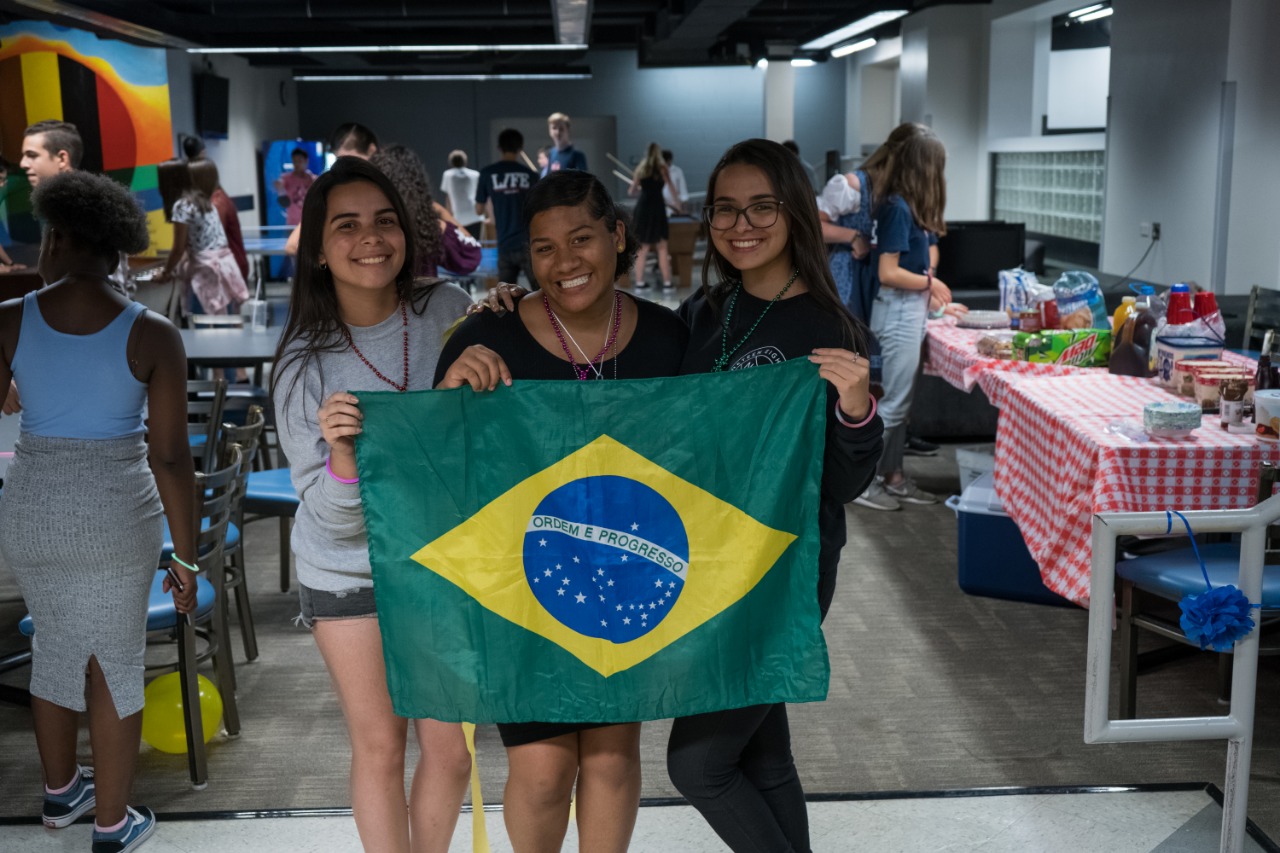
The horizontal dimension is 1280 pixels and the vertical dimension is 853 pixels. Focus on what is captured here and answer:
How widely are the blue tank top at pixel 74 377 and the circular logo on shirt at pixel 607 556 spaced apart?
1048 millimetres

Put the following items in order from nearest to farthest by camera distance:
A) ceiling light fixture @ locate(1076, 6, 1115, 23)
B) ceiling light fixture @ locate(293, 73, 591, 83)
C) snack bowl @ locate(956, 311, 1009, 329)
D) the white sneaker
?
snack bowl @ locate(956, 311, 1009, 329)
the white sneaker
ceiling light fixture @ locate(1076, 6, 1115, 23)
ceiling light fixture @ locate(293, 73, 591, 83)

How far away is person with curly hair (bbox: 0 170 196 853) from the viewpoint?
8.09ft

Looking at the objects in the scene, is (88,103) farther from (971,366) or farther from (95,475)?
(95,475)

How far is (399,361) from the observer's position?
6.89 ft

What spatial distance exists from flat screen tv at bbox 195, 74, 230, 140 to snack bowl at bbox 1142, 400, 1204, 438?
43.1ft

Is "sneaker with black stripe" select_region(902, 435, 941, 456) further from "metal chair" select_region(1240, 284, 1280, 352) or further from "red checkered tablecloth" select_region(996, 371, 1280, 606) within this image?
"red checkered tablecloth" select_region(996, 371, 1280, 606)

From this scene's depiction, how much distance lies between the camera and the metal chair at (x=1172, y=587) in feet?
9.81

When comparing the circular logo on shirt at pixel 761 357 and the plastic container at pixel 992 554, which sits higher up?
the circular logo on shirt at pixel 761 357

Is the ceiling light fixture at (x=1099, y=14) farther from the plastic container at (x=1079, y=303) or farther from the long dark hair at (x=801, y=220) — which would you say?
the long dark hair at (x=801, y=220)

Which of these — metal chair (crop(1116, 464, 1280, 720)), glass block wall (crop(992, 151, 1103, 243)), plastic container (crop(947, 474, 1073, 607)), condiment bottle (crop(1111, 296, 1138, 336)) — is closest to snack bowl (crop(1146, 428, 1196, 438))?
metal chair (crop(1116, 464, 1280, 720))

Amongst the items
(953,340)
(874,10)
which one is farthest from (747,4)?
(953,340)

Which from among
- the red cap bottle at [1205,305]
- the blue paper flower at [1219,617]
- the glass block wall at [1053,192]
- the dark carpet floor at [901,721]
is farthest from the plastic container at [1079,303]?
the glass block wall at [1053,192]

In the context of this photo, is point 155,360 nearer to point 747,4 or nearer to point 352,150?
point 352,150

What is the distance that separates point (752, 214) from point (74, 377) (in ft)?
4.53
